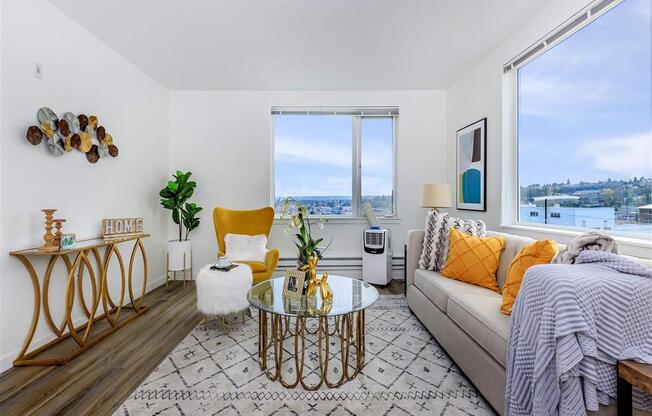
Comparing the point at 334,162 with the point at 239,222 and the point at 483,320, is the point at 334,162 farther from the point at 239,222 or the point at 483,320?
the point at 483,320

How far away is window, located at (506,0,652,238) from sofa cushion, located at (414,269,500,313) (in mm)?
954

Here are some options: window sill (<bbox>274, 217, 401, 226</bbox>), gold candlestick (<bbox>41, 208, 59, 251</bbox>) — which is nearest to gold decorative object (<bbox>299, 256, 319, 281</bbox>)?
gold candlestick (<bbox>41, 208, 59, 251</bbox>)

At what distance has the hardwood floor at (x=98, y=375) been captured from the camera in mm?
1624

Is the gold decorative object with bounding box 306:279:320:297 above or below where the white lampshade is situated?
below

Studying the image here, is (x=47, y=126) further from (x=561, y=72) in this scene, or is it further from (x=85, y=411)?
(x=561, y=72)

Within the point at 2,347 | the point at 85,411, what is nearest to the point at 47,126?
the point at 2,347

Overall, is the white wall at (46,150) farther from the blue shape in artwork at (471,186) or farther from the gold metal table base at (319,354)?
the blue shape in artwork at (471,186)

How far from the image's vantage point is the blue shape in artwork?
342 cm

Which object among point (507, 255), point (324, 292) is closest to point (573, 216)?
point (507, 255)

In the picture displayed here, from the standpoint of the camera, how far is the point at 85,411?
157 cm

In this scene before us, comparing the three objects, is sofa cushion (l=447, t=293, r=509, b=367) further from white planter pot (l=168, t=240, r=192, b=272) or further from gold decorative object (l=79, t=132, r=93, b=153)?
gold decorative object (l=79, t=132, r=93, b=153)

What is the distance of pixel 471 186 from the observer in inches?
140

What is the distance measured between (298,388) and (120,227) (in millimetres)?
2270

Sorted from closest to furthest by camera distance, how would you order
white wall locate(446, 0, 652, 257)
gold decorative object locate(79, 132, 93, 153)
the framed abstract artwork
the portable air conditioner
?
white wall locate(446, 0, 652, 257)
gold decorative object locate(79, 132, 93, 153)
the framed abstract artwork
the portable air conditioner
